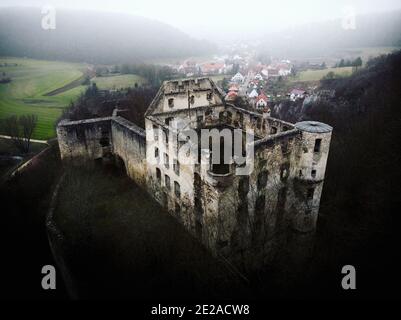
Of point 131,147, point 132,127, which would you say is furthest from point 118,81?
point 131,147

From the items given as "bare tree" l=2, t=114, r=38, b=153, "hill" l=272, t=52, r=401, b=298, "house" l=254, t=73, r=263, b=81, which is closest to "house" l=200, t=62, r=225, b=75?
"house" l=254, t=73, r=263, b=81

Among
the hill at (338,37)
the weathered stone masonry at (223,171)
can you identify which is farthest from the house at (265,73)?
the weathered stone masonry at (223,171)

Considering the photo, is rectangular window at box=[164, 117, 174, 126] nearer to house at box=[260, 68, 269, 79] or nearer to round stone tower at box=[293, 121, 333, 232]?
round stone tower at box=[293, 121, 333, 232]

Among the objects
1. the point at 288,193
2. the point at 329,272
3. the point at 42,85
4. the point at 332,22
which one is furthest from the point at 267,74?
the point at 329,272

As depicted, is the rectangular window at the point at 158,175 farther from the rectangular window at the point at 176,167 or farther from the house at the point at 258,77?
the house at the point at 258,77

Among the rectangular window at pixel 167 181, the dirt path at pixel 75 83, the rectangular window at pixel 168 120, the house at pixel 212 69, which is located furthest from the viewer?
the house at pixel 212 69

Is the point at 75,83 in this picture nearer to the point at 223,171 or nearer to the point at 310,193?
the point at 223,171

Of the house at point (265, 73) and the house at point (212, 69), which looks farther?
the house at point (212, 69)

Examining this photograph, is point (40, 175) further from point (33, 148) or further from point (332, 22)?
point (332, 22)
